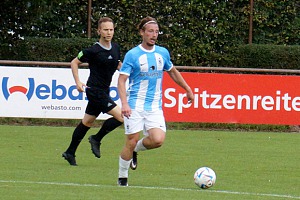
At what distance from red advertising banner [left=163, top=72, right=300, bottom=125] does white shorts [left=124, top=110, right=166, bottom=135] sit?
29.4 feet

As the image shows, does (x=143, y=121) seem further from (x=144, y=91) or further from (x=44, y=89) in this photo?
(x=44, y=89)

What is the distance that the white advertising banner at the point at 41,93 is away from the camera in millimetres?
19594

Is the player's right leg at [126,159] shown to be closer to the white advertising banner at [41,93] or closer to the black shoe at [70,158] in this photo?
the black shoe at [70,158]

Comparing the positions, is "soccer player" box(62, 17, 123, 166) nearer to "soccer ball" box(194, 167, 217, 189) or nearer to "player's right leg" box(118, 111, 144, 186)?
"player's right leg" box(118, 111, 144, 186)

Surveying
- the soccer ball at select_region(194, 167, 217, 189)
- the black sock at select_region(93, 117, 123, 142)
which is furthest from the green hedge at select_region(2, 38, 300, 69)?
the soccer ball at select_region(194, 167, 217, 189)

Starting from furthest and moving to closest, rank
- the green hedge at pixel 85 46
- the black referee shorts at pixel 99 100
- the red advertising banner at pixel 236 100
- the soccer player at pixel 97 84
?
the green hedge at pixel 85 46 → the red advertising banner at pixel 236 100 → the black referee shorts at pixel 99 100 → the soccer player at pixel 97 84

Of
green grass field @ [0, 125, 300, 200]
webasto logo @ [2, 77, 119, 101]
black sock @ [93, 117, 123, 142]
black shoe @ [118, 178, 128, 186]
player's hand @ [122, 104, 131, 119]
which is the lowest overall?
green grass field @ [0, 125, 300, 200]

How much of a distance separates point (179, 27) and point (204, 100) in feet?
19.9

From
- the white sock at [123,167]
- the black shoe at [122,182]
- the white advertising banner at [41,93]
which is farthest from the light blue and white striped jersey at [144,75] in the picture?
the white advertising banner at [41,93]

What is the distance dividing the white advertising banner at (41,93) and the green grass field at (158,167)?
0.52 m

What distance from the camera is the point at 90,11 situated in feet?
82.9

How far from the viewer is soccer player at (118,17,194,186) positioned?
35.4 feet

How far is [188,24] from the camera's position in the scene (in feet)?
84.6

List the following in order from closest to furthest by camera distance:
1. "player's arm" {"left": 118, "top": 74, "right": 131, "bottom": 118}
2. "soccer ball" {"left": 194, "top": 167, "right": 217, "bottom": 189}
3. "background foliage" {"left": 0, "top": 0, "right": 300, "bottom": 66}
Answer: "player's arm" {"left": 118, "top": 74, "right": 131, "bottom": 118}, "soccer ball" {"left": 194, "top": 167, "right": 217, "bottom": 189}, "background foliage" {"left": 0, "top": 0, "right": 300, "bottom": 66}
